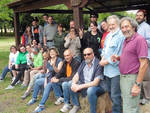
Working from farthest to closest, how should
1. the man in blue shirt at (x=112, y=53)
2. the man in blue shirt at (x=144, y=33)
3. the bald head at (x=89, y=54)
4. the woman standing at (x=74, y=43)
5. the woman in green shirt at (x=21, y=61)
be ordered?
the woman in green shirt at (x=21, y=61) → the woman standing at (x=74, y=43) → the bald head at (x=89, y=54) → the man in blue shirt at (x=144, y=33) → the man in blue shirt at (x=112, y=53)

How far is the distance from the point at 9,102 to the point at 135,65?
4.05 meters

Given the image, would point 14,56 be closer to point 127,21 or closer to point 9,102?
point 9,102

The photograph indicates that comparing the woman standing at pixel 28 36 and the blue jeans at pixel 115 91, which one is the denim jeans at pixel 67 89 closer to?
the blue jeans at pixel 115 91

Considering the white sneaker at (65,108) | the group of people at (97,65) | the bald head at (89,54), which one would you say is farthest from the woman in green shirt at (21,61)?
the bald head at (89,54)

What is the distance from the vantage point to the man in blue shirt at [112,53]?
314 centimetres

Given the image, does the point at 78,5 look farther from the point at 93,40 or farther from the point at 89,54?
the point at 89,54

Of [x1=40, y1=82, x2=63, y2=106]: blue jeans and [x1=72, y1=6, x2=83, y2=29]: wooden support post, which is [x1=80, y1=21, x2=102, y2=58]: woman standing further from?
[x1=40, y1=82, x2=63, y2=106]: blue jeans

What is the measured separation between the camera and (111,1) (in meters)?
8.73

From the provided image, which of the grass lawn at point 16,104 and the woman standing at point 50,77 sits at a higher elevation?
the woman standing at point 50,77

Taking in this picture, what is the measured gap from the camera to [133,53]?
100 inches

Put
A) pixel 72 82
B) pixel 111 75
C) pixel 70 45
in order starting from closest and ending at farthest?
pixel 111 75 → pixel 72 82 → pixel 70 45

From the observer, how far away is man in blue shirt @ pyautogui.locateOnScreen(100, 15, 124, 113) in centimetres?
314

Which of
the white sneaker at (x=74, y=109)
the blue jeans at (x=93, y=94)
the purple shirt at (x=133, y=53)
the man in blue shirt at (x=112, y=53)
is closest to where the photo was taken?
the purple shirt at (x=133, y=53)

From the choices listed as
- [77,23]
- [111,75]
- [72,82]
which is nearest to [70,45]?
[77,23]
